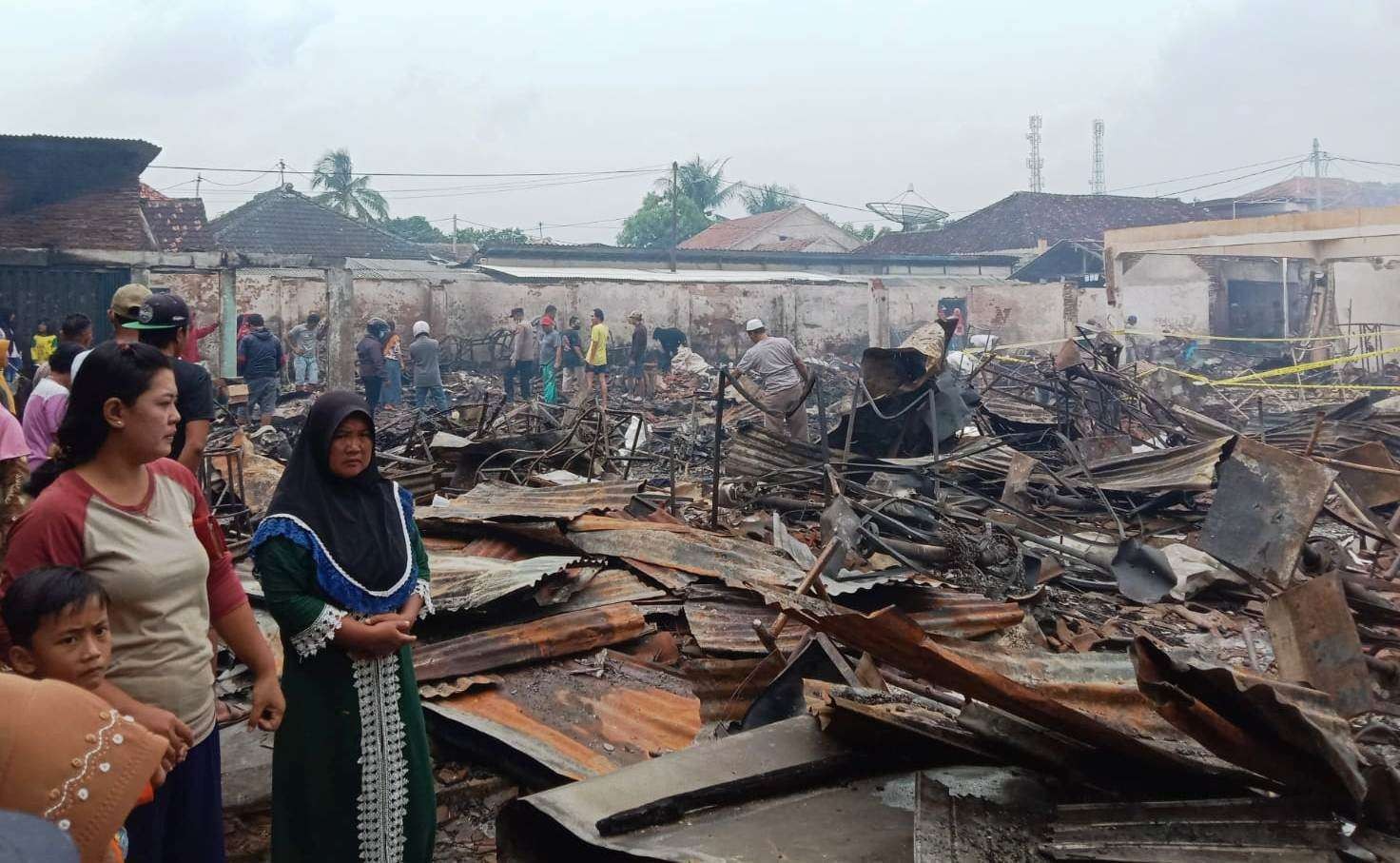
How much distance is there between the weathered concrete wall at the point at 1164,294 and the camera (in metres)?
24.9

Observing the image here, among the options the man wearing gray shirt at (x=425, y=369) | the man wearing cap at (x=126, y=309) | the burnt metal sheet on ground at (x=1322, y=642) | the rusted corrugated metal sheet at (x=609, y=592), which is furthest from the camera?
the man wearing gray shirt at (x=425, y=369)

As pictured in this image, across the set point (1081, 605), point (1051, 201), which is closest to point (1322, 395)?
point (1081, 605)

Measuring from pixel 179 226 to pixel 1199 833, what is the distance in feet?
71.3

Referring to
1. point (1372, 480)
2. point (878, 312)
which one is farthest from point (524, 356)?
point (1372, 480)

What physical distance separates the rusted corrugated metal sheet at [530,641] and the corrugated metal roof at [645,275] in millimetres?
18793

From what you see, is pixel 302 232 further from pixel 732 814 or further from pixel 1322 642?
pixel 732 814

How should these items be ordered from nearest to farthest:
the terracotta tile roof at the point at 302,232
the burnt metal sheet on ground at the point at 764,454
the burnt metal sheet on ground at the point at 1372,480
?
the burnt metal sheet on ground at the point at 1372,480
the burnt metal sheet on ground at the point at 764,454
the terracotta tile roof at the point at 302,232

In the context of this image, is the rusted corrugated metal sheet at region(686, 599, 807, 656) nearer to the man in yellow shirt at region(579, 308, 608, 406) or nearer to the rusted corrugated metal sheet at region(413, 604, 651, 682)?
the rusted corrugated metal sheet at region(413, 604, 651, 682)

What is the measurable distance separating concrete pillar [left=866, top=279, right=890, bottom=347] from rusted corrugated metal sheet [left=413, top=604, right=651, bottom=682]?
20.4 metres

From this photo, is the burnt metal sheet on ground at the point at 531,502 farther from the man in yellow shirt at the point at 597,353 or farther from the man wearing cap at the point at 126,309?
the man in yellow shirt at the point at 597,353

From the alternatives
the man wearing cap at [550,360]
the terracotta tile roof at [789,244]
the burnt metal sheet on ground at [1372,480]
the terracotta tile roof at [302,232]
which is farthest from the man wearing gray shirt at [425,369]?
the terracotta tile roof at [789,244]

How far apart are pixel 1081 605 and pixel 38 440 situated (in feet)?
17.2

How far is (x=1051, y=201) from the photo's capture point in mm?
36594

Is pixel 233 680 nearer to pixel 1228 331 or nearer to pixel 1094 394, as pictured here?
pixel 1094 394
